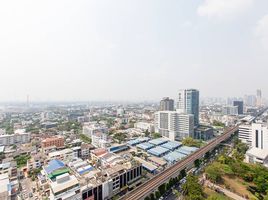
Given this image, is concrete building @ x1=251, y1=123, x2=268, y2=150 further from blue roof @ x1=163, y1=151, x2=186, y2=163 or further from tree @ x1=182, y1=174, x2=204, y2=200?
tree @ x1=182, y1=174, x2=204, y2=200

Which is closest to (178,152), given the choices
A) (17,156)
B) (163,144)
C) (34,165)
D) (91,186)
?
(163,144)

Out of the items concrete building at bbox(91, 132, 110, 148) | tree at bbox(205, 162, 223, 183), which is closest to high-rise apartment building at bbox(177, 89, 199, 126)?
concrete building at bbox(91, 132, 110, 148)

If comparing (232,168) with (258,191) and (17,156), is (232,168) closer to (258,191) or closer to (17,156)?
(258,191)

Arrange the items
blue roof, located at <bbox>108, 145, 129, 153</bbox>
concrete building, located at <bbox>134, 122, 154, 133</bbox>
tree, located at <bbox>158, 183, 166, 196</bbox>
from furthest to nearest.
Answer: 1. concrete building, located at <bbox>134, 122, 154, 133</bbox>
2. blue roof, located at <bbox>108, 145, 129, 153</bbox>
3. tree, located at <bbox>158, 183, 166, 196</bbox>

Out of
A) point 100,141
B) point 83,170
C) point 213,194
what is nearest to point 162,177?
point 213,194

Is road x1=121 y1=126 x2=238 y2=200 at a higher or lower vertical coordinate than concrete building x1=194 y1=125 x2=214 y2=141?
lower

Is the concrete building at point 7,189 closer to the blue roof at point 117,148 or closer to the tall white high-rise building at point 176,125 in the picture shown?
the blue roof at point 117,148
